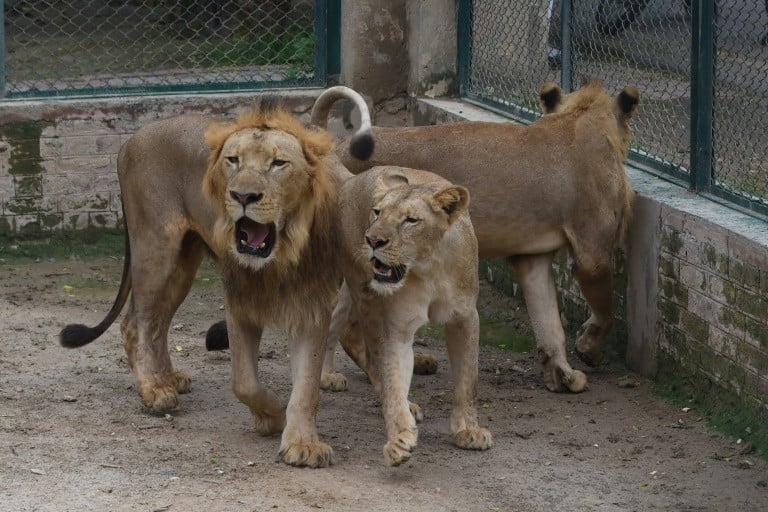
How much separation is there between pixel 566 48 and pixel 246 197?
3440 millimetres

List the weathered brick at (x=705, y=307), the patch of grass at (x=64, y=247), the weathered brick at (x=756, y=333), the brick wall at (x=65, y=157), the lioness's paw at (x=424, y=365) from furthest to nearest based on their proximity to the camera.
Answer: the patch of grass at (x=64, y=247) < the brick wall at (x=65, y=157) < the lioness's paw at (x=424, y=365) < the weathered brick at (x=705, y=307) < the weathered brick at (x=756, y=333)

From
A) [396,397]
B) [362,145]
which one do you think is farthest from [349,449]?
[362,145]

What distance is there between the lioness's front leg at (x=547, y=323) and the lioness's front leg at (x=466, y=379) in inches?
39.0

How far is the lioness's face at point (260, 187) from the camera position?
5035 millimetres

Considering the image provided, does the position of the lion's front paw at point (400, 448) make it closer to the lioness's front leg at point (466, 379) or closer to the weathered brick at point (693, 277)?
the lioness's front leg at point (466, 379)

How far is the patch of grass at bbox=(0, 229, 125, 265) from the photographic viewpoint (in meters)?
9.07

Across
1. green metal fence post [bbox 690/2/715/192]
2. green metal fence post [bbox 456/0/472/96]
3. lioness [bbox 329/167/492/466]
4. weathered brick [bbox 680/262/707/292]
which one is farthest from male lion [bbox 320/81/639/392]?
green metal fence post [bbox 456/0/472/96]

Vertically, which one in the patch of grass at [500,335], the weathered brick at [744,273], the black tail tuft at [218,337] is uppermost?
the weathered brick at [744,273]

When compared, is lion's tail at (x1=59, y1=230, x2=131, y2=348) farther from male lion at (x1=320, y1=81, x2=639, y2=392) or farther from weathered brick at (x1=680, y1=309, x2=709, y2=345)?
weathered brick at (x1=680, y1=309, x2=709, y2=345)

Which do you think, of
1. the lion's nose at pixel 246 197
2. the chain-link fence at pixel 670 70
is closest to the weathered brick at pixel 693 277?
the chain-link fence at pixel 670 70

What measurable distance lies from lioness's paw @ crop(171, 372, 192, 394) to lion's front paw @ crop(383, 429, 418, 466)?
1632 millimetres

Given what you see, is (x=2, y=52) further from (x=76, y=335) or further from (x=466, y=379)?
(x=466, y=379)

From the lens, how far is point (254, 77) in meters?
9.83

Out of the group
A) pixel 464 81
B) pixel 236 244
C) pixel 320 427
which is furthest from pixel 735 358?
pixel 464 81
